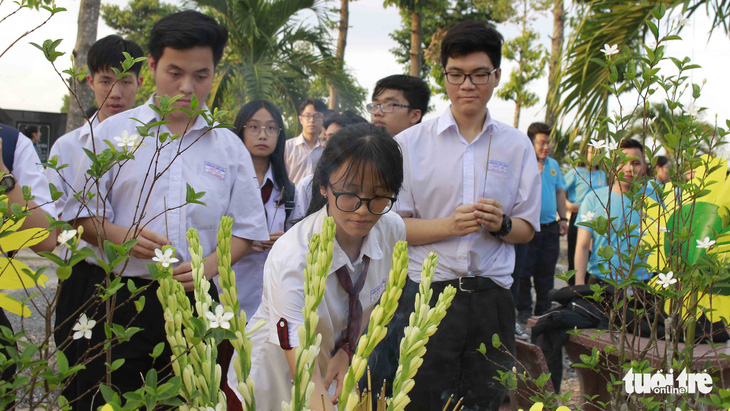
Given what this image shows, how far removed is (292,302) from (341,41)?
14111 millimetres

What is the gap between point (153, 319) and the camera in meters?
2.42

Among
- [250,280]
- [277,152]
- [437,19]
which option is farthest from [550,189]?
[437,19]

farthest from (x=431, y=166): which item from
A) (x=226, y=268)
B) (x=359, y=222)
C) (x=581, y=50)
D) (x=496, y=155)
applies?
(x=581, y=50)

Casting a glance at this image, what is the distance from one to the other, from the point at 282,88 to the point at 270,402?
549 inches

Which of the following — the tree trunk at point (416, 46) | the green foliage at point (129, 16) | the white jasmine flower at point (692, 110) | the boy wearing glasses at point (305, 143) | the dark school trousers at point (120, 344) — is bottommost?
the dark school trousers at point (120, 344)

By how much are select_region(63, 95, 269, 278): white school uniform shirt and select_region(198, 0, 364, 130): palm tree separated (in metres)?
12.1

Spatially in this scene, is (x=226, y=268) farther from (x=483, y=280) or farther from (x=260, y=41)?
(x=260, y=41)

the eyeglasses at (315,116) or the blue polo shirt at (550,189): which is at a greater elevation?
the eyeglasses at (315,116)

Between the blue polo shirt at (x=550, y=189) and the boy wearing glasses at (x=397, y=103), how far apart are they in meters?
3.29

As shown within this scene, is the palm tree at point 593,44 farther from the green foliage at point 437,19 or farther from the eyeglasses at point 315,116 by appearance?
the green foliage at point 437,19

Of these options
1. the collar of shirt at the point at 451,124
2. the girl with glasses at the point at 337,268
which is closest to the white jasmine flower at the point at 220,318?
the girl with glasses at the point at 337,268

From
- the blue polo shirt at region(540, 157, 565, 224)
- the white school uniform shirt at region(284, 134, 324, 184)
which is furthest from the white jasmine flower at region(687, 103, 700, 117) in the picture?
the blue polo shirt at region(540, 157, 565, 224)

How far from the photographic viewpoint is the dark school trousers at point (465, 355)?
110 inches

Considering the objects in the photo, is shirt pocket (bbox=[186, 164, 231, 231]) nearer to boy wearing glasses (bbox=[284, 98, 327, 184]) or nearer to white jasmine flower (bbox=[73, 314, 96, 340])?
white jasmine flower (bbox=[73, 314, 96, 340])
